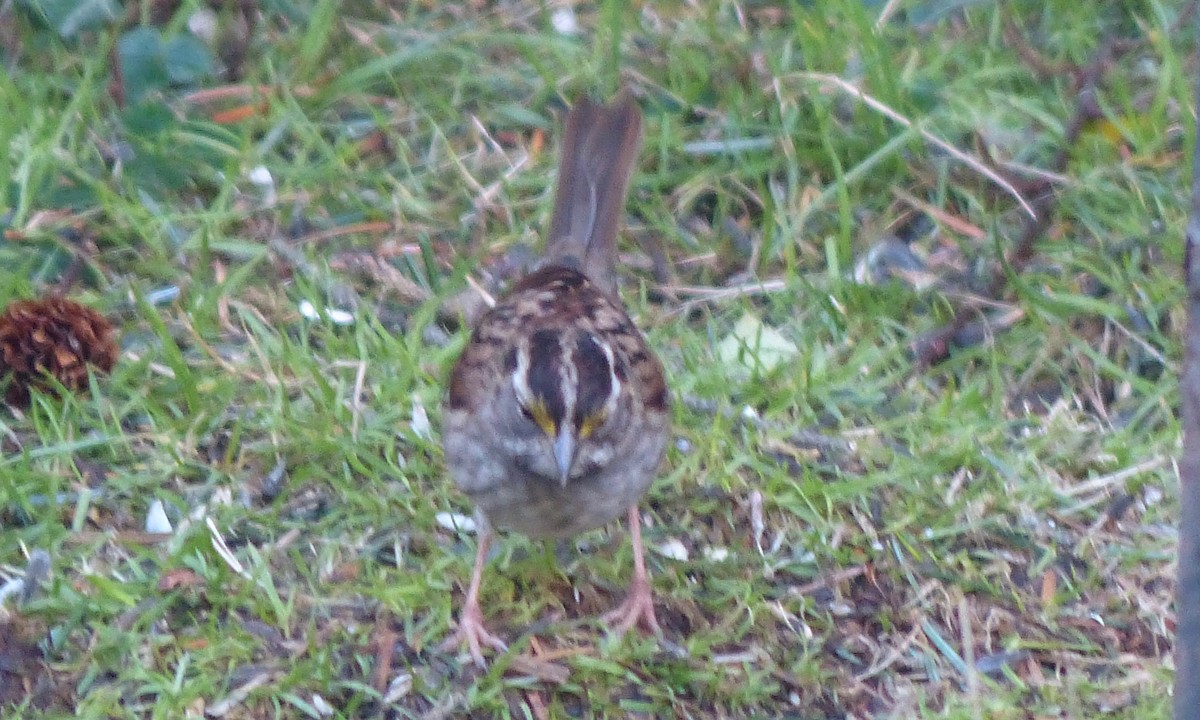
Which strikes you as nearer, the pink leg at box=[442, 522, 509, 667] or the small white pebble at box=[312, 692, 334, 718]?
the small white pebble at box=[312, 692, 334, 718]

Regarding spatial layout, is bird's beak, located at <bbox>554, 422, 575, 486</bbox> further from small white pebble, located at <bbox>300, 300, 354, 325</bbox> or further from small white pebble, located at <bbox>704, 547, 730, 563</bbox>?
A: small white pebble, located at <bbox>300, 300, 354, 325</bbox>

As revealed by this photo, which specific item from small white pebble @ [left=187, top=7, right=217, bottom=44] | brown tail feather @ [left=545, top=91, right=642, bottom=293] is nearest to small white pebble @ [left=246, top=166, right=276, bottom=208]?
small white pebble @ [left=187, top=7, right=217, bottom=44]

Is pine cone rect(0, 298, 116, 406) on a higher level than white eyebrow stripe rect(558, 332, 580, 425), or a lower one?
lower

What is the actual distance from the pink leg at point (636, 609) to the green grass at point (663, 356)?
55 millimetres

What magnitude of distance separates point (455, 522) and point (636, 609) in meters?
0.56

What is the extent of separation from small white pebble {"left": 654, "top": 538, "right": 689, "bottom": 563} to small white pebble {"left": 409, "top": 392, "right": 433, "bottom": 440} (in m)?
0.66

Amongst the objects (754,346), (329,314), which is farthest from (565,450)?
(329,314)

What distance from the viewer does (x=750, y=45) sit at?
5605 mm

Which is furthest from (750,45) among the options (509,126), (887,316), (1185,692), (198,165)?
(1185,692)

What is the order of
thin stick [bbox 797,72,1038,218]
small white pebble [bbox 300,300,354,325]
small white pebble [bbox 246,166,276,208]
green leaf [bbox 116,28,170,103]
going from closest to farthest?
small white pebble [bbox 300,300,354,325] < thin stick [bbox 797,72,1038,218] < small white pebble [bbox 246,166,276,208] < green leaf [bbox 116,28,170,103]

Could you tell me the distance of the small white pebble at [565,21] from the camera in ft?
19.2

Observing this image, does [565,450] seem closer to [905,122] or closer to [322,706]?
[322,706]

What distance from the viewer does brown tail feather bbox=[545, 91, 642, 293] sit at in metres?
4.52

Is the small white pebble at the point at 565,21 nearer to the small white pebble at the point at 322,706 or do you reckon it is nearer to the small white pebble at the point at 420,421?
the small white pebble at the point at 420,421
